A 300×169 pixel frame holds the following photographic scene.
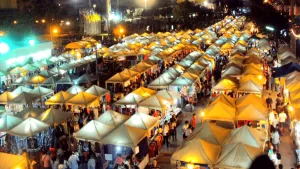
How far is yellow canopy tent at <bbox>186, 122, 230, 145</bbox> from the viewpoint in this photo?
9938mm

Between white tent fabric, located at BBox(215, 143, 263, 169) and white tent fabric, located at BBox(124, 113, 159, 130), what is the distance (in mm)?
3348

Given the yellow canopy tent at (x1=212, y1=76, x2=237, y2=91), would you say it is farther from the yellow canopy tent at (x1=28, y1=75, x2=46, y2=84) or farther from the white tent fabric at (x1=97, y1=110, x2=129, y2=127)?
the yellow canopy tent at (x1=28, y1=75, x2=46, y2=84)

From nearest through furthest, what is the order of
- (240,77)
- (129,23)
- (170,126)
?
(170,126) → (240,77) → (129,23)

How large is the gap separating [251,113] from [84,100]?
22.4 ft

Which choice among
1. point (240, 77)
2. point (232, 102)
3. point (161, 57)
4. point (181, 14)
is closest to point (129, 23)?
point (181, 14)

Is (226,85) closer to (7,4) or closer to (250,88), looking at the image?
(250,88)

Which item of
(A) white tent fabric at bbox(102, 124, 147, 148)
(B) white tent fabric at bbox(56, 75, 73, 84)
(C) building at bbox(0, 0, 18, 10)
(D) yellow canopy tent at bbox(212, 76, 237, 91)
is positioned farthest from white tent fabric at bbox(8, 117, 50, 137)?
(C) building at bbox(0, 0, 18, 10)

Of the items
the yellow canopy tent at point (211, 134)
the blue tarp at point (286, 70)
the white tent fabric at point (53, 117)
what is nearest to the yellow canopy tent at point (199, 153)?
the yellow canopy tent at point (211, 134)

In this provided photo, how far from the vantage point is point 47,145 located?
520 inches

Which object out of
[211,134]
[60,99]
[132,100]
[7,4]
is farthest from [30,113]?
[7,4]

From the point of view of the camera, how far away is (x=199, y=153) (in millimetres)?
9242

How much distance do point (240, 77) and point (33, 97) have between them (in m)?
9.83

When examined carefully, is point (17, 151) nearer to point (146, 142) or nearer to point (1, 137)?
point (1, 137)

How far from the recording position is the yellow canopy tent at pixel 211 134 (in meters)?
9.94
